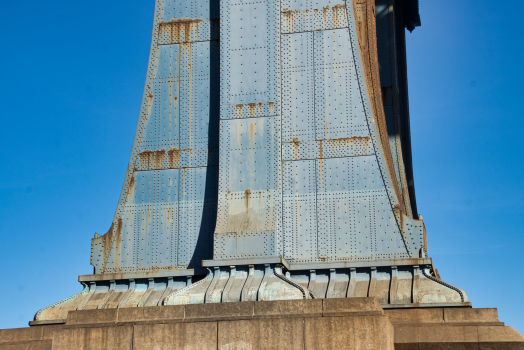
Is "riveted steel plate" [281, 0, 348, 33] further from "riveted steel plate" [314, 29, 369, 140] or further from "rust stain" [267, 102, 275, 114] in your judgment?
"rust stain" [267, 102, 275, 114]

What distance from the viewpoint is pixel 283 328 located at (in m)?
15.5

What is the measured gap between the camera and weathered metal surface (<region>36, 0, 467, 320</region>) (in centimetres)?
1989

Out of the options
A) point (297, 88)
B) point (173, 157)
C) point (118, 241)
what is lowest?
point (118, 241)

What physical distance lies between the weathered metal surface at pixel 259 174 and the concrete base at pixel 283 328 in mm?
1588

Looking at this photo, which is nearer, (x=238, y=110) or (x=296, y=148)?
(x=296, y=148)

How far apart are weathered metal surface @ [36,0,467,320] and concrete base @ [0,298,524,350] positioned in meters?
1.59

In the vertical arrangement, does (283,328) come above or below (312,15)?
below

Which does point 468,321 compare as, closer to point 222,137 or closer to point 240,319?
point 240,319

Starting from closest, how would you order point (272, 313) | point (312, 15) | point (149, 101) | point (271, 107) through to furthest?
point (272, 313) < point (271, 107) < point (312, 15) < point (149, 101)

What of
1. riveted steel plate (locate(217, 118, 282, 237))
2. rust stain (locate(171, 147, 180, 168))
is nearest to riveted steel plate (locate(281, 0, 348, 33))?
riveted steel plate (locate(217, 118, 282, 237))

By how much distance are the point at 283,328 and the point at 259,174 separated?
6.88 meters

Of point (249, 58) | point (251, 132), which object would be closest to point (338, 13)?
point (249, 58)

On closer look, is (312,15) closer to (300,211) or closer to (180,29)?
(180,29)

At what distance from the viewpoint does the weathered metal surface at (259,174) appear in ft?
65.3
